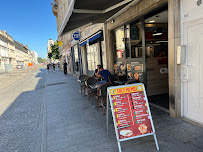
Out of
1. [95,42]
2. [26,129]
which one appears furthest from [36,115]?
[95,42]

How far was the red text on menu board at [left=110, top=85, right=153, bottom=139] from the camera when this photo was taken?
274 centimetres

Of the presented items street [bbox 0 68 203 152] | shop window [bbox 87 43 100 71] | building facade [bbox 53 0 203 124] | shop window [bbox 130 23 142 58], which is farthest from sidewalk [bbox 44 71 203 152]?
shop window [bbox 87 43 100 71]

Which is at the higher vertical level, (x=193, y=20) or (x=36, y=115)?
(x=193, y=20)

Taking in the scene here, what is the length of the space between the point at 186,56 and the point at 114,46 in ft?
15.7

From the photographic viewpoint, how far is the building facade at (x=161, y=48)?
3473mm

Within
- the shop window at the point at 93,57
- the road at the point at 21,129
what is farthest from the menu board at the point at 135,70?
the shop window at the point at 93,57

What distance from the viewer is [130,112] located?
9.32ft

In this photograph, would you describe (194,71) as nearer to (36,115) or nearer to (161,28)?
(161,28)

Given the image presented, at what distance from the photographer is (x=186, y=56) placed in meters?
3.63

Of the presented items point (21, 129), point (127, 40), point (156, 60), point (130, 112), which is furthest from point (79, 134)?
point (127, 40)

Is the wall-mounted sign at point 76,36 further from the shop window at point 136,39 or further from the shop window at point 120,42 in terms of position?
the shop window at point 136,39

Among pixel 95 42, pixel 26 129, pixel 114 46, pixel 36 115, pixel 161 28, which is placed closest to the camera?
pixel 26 129

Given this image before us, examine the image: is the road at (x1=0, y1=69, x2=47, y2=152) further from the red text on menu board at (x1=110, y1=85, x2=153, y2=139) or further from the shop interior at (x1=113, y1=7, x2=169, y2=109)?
the shop interior at (x1=113, y1=7, x2=169, y2=109)

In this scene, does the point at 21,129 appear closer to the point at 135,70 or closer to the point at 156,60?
the point at 135,70
